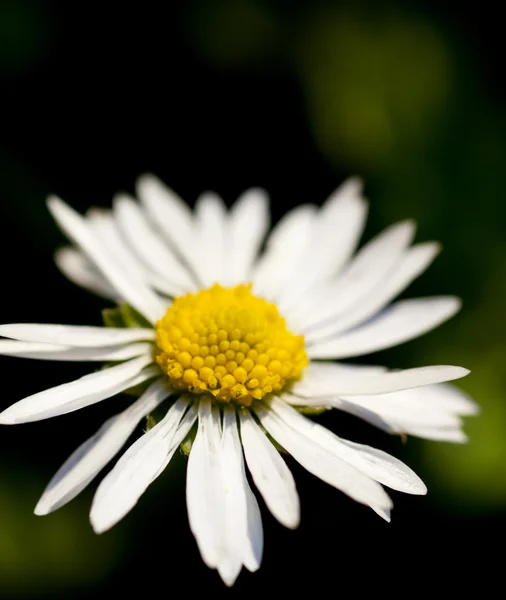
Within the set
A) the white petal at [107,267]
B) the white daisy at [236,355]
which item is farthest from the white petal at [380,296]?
the white petal at [107,267]

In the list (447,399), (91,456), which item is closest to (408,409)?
(447,399)

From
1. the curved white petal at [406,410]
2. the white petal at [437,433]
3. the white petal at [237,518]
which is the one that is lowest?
the white petal at [237,518]

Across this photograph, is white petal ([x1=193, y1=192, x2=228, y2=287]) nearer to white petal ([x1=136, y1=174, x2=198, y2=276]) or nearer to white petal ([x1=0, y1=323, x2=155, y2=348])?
white petal ([x1=136, y1=174, x2=198, y2=276])

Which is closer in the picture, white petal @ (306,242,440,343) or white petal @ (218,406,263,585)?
white petal @ (218,406,263,585)

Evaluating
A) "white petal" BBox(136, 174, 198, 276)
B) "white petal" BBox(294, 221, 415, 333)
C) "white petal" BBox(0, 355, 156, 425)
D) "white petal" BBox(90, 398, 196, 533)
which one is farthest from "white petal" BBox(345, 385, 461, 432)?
"white petal" BBox(136, 174, 198, 276)

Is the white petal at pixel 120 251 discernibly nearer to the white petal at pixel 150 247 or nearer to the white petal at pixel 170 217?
the white petal at pixel 150 247

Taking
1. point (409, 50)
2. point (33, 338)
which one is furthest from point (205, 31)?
point (33, 338)
